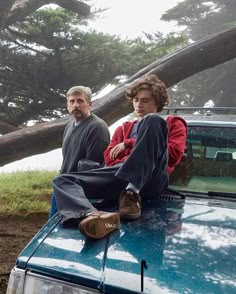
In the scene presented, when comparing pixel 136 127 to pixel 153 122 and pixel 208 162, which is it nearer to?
pixel 153 122

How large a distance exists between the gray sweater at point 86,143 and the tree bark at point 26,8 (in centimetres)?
356

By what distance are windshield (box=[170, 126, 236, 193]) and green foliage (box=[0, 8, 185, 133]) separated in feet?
13.6

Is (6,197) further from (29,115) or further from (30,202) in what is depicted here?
(29,115)

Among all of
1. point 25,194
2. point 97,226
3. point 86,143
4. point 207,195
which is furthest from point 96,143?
point 25,194

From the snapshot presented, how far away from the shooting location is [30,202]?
5.73m

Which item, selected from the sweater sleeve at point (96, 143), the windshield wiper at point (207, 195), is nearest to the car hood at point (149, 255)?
the windshield wiper at point (207, 195)

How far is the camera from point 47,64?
6.99 meters

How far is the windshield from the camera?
2.89 meters

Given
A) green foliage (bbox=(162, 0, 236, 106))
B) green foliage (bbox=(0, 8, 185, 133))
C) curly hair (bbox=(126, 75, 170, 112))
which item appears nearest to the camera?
curly hair (bbox=(126, 75, 170, 112))

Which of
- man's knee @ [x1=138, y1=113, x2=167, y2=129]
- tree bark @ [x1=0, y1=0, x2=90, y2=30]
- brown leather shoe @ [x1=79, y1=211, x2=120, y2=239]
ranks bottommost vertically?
brown leather shoe @ [x1=79, y1=211, x2=120, y2=239]

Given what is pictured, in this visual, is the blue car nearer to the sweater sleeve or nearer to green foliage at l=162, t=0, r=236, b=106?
the sweater sleeve

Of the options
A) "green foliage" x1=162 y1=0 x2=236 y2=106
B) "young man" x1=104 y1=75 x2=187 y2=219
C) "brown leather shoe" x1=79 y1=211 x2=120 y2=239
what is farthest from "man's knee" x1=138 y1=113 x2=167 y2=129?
"green foliage" x1=162 y1=0 x2=236 y2=106

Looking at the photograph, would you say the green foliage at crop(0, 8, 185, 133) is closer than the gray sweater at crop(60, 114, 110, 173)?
No

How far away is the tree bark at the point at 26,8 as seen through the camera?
6.32m
